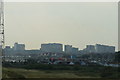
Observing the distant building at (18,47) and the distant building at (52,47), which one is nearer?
the distant building at (18,47)

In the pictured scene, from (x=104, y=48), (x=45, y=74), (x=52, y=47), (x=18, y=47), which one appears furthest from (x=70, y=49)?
(x=18, y=47)

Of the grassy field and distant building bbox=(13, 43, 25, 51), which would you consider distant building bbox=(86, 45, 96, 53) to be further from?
distant building bbox=(13, 43, 25, 51)

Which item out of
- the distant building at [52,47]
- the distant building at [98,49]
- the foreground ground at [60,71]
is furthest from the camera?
the distant building at [52,47]

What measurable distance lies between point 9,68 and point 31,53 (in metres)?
0.85

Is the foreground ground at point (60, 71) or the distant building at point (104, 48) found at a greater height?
the distant building at point (104, 48)

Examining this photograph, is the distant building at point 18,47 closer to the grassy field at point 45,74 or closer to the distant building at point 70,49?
the grassy field at point 45,74

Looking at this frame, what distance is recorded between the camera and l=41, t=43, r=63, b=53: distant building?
7.43 meters

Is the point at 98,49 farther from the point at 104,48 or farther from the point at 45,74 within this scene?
the point at 45,74

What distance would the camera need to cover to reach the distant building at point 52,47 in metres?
7.43

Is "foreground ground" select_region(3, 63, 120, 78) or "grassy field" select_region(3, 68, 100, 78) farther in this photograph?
"foreground ground" select_region(3, 63, 120, 78)

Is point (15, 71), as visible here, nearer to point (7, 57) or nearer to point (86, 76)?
point (7, 57)

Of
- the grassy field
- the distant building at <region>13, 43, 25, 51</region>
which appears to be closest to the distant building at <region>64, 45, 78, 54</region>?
the grassy field

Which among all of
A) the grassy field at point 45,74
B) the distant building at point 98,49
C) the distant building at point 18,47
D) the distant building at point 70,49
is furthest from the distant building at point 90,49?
the distant building at point 18,47

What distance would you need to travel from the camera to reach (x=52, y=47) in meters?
7.93
